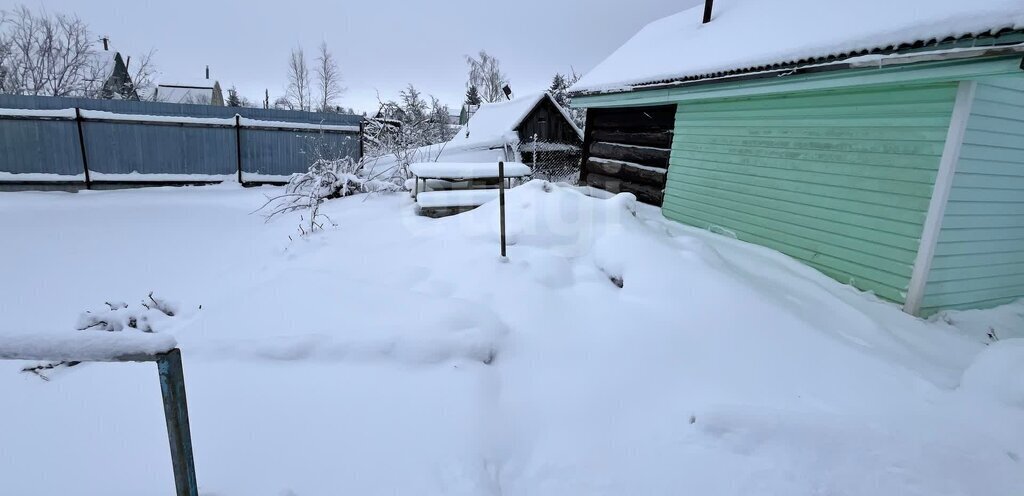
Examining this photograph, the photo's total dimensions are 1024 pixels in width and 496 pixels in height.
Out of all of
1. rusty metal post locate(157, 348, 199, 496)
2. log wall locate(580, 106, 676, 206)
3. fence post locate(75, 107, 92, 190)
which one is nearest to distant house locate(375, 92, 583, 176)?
log wall locate(580, 106, 676, 206)

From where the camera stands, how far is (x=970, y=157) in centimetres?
411

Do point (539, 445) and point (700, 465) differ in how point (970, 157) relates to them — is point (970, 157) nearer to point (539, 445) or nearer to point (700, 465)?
point (700, 465)

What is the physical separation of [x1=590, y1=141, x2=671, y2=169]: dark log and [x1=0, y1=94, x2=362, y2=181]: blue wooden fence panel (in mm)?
5988

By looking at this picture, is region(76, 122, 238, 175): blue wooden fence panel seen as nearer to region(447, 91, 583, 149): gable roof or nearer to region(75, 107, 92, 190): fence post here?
region(75, 107, 92, 190): fence post

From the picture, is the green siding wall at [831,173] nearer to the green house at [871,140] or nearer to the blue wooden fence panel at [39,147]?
the green house at [871,140]

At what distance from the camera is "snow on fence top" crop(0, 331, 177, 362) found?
1342mm

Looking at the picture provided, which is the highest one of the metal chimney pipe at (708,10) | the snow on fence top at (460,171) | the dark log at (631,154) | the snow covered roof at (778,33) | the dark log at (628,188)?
the metal chimney pipe at (708,10)

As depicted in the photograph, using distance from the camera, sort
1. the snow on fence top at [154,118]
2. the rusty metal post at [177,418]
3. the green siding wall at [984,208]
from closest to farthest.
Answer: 1. the rusty metal post at [177,418]
2. the green siding wall at [984,208]
3. the snow on fence top at [154,118]

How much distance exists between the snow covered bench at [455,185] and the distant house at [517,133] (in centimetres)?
602

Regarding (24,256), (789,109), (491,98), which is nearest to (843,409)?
(789,109)

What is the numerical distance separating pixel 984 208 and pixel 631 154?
4.74 meters

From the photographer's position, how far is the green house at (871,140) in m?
3.92

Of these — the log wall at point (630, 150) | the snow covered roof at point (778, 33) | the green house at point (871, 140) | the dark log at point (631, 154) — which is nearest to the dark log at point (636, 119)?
the log wall at point (630, 150)

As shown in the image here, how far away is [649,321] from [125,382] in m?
3.06
